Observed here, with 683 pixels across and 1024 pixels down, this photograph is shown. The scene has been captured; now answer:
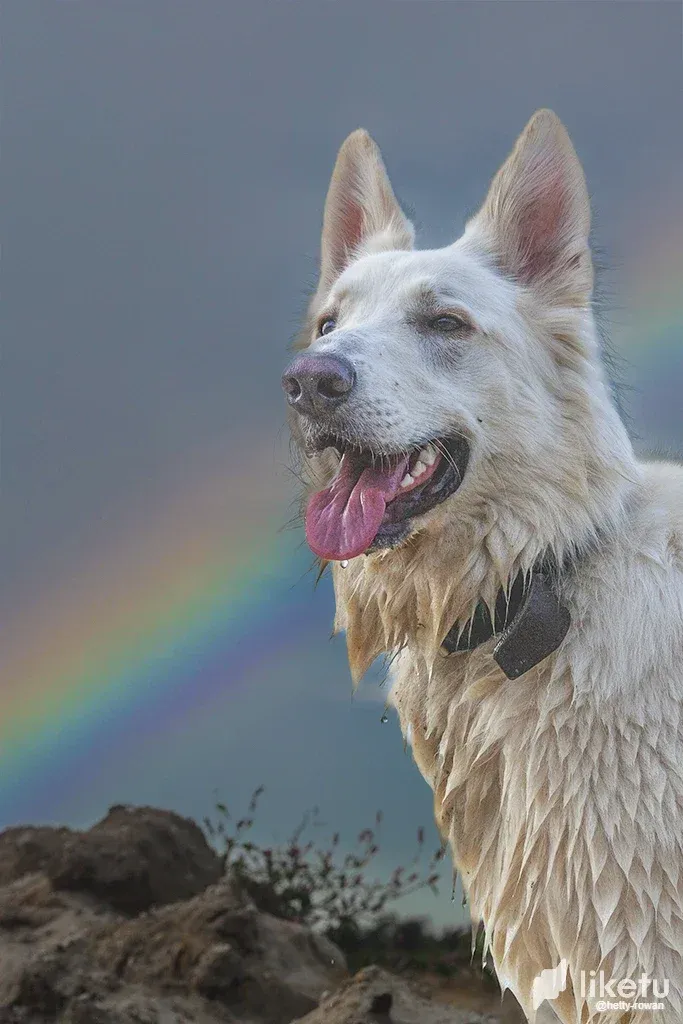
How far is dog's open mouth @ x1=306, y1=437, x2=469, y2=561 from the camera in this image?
2125 mm

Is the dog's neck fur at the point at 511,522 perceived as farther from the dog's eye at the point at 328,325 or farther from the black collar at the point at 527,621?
the dog's eye at the point at 328,325

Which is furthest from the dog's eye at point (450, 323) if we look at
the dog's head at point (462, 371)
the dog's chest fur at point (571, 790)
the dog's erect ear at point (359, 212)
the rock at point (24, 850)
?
the rock at point (24, 850)

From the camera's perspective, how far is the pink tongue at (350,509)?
212cm

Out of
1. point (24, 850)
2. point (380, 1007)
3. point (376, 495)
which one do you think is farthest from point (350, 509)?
point (24, 850)

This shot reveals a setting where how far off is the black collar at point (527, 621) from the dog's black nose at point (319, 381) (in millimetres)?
625

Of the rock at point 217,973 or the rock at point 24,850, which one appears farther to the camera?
the rock at point 24,850

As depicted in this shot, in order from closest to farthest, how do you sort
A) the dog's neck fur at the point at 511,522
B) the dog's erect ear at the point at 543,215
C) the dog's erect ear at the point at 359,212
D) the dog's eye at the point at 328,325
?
the dog's neck fur at the point at 511,522 → the dog's erect ear at the point at 543,215 → the dog's eye at the point at 328,325 → the dog's erect ear at the point at 359,212

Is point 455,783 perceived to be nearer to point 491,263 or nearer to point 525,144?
point 491,263

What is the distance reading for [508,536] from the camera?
7.61ft

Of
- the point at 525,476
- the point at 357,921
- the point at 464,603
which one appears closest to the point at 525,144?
the point at 525,476

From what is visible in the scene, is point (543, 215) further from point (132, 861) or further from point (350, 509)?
point (132, 861)

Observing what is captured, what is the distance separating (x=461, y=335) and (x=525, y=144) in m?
0.51

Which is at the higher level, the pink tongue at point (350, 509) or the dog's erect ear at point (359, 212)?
the dog's erect ear at point (359, 212)

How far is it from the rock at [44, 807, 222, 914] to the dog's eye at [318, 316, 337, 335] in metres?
2.23
